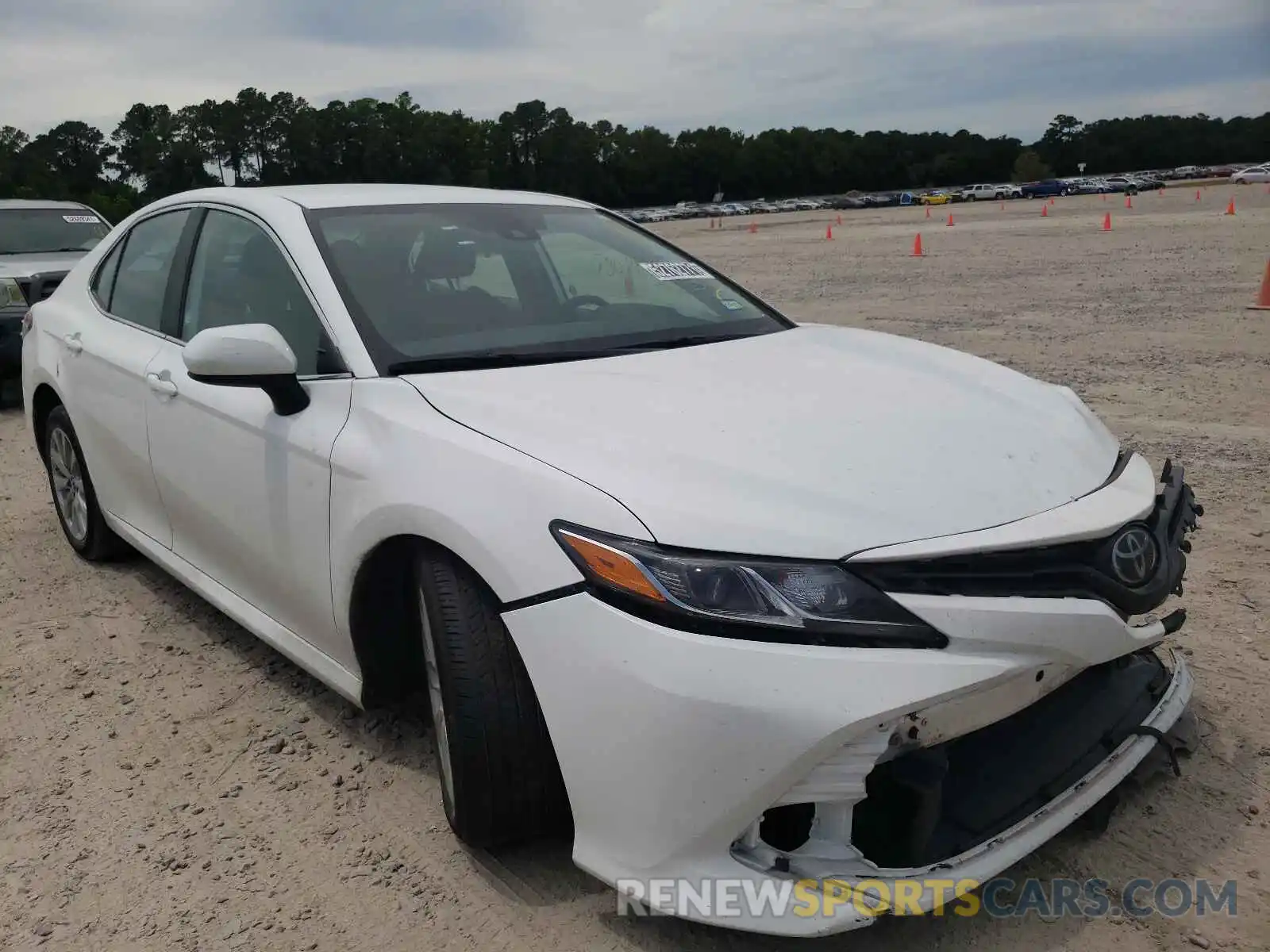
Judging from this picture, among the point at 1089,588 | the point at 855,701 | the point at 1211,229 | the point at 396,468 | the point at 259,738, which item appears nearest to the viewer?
the point at 855,701

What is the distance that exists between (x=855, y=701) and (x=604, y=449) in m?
0.70

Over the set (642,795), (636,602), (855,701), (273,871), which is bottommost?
(273,871)

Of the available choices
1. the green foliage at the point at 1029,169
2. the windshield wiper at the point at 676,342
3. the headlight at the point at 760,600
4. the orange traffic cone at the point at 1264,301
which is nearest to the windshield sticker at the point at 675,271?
the windshield wiper at the point at 676,342

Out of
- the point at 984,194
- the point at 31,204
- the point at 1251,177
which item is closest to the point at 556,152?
the point at 984,194

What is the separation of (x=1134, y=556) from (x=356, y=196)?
8.15 ft

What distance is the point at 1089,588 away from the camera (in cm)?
204

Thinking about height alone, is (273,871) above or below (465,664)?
below

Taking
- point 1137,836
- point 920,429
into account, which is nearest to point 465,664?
point 920,429

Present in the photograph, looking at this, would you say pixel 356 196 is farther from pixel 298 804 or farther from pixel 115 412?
pixel 298 804

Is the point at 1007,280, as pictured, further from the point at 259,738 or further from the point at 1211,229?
the point at 259,738

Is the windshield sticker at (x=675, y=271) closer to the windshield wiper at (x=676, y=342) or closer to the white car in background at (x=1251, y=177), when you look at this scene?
the windshield wiper at (x=676, y=342)

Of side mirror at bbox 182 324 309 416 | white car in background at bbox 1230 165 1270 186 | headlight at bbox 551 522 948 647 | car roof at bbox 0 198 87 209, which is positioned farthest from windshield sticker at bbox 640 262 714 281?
white car in background at bbox 1230 165 1270 186

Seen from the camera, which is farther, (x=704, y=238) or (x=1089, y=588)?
(x=704, y=238)

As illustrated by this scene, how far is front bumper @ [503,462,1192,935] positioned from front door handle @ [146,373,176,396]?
176 centimetres
